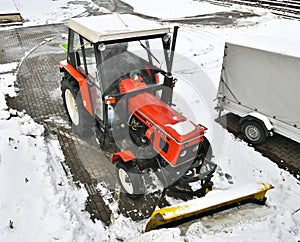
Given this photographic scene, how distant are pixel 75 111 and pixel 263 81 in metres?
4.12

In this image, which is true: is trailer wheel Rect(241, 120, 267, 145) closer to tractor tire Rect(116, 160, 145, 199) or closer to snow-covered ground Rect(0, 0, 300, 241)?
snow-covered ground Rect(0, 0, 300, 241)

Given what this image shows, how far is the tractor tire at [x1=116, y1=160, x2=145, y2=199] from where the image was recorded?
13.5 feet

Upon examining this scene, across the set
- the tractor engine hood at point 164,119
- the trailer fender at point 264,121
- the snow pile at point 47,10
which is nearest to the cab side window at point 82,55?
the tractor engine hood at point 164,119

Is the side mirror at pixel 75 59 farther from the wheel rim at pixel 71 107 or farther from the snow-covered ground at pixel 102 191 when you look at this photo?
the snow-covered ground at pixel 102 191

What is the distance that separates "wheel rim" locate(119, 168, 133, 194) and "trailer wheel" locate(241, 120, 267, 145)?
3.14m

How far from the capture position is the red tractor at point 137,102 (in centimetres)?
399

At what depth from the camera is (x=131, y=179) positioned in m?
4.09

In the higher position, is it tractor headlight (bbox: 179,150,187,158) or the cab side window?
the cab side window

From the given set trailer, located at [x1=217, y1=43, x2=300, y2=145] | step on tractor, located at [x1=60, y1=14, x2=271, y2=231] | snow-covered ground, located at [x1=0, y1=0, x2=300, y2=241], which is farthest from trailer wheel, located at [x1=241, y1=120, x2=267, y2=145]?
step on tractor, located at [x1=60, y1=14, x2=271, y2=231]

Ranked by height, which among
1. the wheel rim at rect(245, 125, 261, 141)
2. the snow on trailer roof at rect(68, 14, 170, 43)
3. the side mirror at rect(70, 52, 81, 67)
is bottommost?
the wheel rim at rect(245, 125, 261, 141)

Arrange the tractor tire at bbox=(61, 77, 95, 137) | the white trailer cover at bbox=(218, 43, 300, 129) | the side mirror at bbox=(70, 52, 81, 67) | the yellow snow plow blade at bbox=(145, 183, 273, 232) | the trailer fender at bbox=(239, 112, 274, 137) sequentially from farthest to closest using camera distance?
1. the trailer fender at bbox=(239, 112, 274, 137)
2. the tractor tire at bbox=(61, 77, 95, 137)
3. the white trailer cover at bbox=(218, 43, 300, 129)
4. the side mirror at bbox=(70, 52, 81, 67)
5. the yellow snow plow blade at bbox=(145, 183, 273, 232)

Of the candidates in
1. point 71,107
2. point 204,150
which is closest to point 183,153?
point 204,150

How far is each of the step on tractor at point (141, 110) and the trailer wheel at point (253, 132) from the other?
1.96m

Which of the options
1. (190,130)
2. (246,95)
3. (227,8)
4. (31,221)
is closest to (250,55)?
(246,95)
